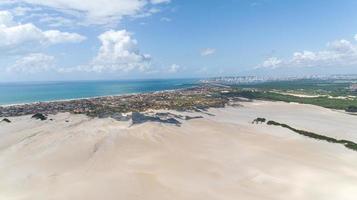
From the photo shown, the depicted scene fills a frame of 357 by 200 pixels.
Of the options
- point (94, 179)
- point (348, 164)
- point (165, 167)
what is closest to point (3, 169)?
point (94, 179)

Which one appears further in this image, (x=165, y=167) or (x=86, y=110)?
(x=86, y=110)

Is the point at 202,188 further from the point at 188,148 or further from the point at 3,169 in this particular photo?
the point at 3,169

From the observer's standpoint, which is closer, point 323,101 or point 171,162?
point 171,162

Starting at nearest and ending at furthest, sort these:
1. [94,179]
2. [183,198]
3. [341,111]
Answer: [183,198] < [94,179] < [341,111]

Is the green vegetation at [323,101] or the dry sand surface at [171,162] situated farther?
the green vegetation at [323,101]

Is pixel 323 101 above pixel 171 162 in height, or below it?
below

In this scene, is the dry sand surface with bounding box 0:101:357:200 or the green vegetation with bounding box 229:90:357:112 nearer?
the dry sand surface with bounding box 0:101:357:200

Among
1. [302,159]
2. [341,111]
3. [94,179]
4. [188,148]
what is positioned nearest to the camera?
[94,179]
